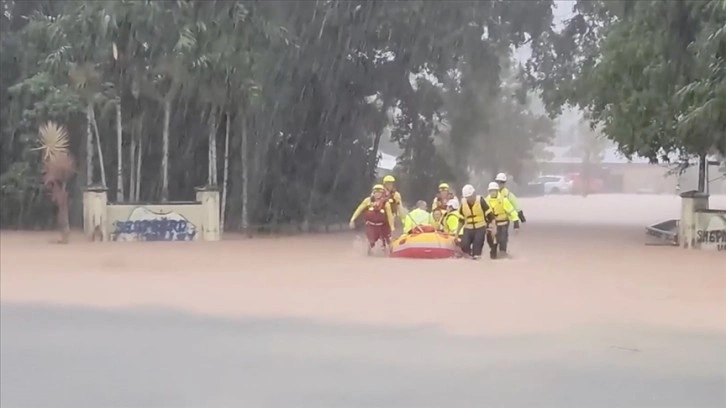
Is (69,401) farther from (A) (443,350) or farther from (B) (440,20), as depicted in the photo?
(B) (440,20)

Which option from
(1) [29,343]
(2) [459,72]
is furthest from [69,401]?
(2) [459,72]

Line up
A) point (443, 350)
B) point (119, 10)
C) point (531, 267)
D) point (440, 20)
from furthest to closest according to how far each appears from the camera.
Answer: point (440, 20) < point (119, 10) < point (531, 267) < point (443, 350)

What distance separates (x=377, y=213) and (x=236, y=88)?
6535 mm

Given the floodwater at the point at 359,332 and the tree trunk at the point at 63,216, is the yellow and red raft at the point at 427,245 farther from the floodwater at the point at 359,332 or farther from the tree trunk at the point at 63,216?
the tree trunk at the point at 63,216

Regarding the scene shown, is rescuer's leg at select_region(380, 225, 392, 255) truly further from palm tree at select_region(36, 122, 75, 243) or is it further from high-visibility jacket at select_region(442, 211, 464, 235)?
palm tree at select_region(36, 122, 75, 243)

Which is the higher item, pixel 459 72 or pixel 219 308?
pixel 459 72

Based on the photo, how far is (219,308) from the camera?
13.4m

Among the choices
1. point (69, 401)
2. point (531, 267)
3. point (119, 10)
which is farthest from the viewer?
point (119, 10)

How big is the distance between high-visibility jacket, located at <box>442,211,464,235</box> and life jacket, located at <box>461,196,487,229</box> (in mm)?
851

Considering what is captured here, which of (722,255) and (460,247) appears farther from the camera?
(722,255)

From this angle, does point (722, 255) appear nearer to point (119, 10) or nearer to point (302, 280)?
point (302, 280)

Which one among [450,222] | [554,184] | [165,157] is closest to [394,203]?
[450,222]

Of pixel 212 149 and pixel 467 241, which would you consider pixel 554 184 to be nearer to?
pixel 212 149

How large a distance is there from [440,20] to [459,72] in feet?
23.0
